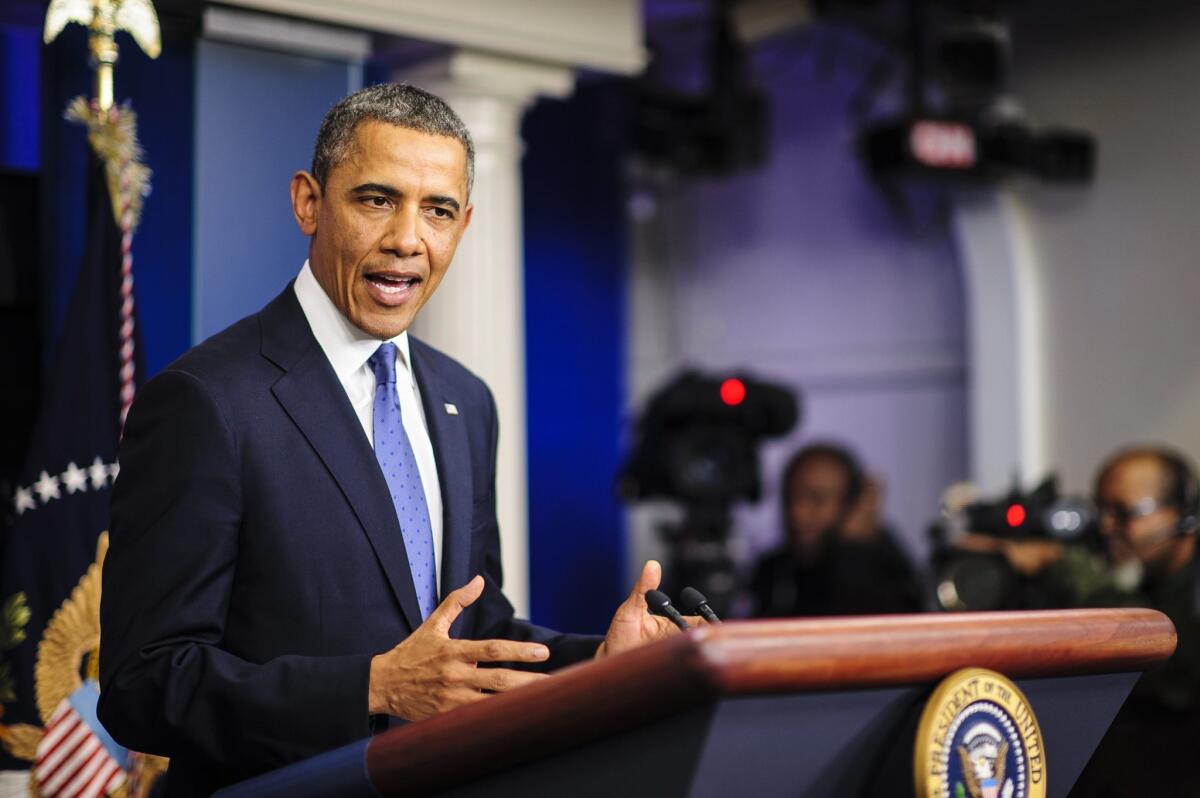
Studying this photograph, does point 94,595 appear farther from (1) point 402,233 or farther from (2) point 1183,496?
(2) point 1183,496

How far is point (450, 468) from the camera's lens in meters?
1.68

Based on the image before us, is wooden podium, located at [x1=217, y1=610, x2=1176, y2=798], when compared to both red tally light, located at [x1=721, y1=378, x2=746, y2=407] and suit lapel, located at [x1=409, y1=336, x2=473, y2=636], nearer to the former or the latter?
suit lapel, located at [x1=409, y1=336, x2=473, y2=636]

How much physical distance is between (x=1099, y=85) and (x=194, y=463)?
505 centimetres

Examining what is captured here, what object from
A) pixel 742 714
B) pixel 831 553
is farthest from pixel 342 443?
pixel 831 553

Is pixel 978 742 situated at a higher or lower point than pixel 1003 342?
lower

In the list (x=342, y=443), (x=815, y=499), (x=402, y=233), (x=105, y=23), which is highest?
(x=105, y=23)

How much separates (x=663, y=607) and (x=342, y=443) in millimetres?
377

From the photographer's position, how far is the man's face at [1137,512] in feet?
13.2

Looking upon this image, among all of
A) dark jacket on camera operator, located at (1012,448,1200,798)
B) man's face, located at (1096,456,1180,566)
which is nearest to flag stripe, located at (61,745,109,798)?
dark jacket on camera operator, located at (1012,448,1200,798)

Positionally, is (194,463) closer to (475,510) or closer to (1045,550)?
(475,510)

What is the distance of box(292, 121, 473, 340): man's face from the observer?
1.57 m

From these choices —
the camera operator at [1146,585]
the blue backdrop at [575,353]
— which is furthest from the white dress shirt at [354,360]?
the blue backdrop at [575,353]

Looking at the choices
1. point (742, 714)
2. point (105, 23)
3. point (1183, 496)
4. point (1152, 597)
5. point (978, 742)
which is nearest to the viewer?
point (742, 714)

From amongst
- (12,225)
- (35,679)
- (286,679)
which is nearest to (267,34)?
(12,225)
